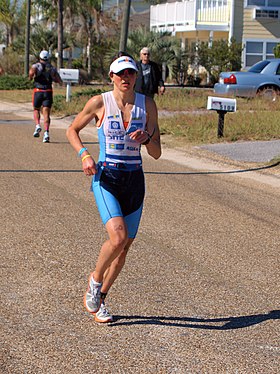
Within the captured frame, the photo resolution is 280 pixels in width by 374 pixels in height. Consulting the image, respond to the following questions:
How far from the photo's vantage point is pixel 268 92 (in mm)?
25531

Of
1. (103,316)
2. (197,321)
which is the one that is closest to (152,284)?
(197,321)

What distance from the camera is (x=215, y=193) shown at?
11469 millimetres

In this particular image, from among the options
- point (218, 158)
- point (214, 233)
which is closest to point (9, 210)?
point (214, 233)

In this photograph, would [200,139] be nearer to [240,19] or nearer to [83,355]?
[83,355]

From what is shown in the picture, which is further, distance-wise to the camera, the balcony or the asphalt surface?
the balcony

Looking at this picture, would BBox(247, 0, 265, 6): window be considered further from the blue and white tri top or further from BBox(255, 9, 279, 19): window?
the blue and white tri top

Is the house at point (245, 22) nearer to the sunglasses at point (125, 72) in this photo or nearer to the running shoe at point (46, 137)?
the running shoe at point (46, 137)

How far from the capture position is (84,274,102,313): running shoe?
18.9 feet

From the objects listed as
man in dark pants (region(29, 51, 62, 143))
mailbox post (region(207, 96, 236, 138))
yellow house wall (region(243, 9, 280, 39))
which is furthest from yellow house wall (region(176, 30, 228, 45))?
man in dark pants (region(29, 51, 62, 143))

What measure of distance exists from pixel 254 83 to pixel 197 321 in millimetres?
20373

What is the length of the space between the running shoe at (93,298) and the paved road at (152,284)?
0.38 ft

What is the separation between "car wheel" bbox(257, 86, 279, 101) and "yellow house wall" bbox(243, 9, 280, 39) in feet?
56.9

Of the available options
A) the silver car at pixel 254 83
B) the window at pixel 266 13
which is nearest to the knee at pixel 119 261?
the silver car at pixel 254 83

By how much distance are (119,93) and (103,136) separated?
0.31 metres
